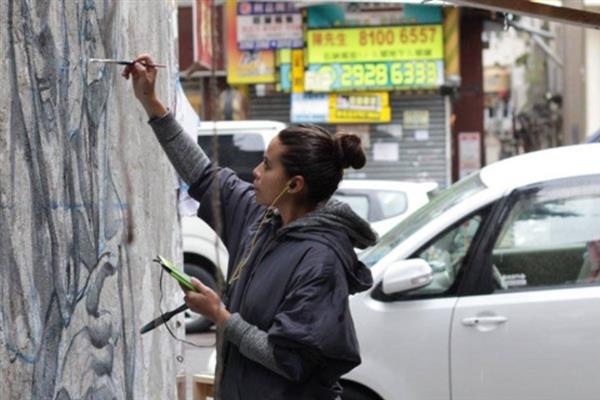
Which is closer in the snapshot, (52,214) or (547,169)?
(52,214)

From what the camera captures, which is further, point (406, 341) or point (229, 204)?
point (406, 341)

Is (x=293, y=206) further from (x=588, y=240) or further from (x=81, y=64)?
(x=588, y=240)

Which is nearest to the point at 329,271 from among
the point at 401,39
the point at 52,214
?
the point at 52,214

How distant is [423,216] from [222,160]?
7280 mm

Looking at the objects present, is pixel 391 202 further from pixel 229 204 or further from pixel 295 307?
pixel 295 307

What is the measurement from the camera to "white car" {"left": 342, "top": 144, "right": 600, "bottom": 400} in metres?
5.95

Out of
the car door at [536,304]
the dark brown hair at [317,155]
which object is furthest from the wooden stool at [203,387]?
the car door at [536,304]

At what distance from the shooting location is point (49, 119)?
138 inches

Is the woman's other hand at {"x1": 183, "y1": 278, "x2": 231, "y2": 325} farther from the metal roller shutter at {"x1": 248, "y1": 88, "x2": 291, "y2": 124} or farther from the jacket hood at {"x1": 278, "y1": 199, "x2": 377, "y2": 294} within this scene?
the metal roller shutter at {"x1": 248, "y1": 88, "x2": 291, "y2": 124}

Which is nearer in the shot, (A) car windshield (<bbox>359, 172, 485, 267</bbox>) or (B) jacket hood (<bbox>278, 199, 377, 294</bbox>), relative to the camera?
(B) jacket hood (<bbox>278, 199, 377, 294</bbox>)

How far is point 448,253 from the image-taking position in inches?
250

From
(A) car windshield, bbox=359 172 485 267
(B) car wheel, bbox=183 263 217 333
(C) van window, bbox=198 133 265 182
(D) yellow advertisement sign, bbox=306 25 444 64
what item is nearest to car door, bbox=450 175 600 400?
(A) car windshield, bbox=359 172 485 267

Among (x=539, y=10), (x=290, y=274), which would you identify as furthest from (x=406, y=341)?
(x=539, y=10)

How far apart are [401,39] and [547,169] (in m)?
14.3
